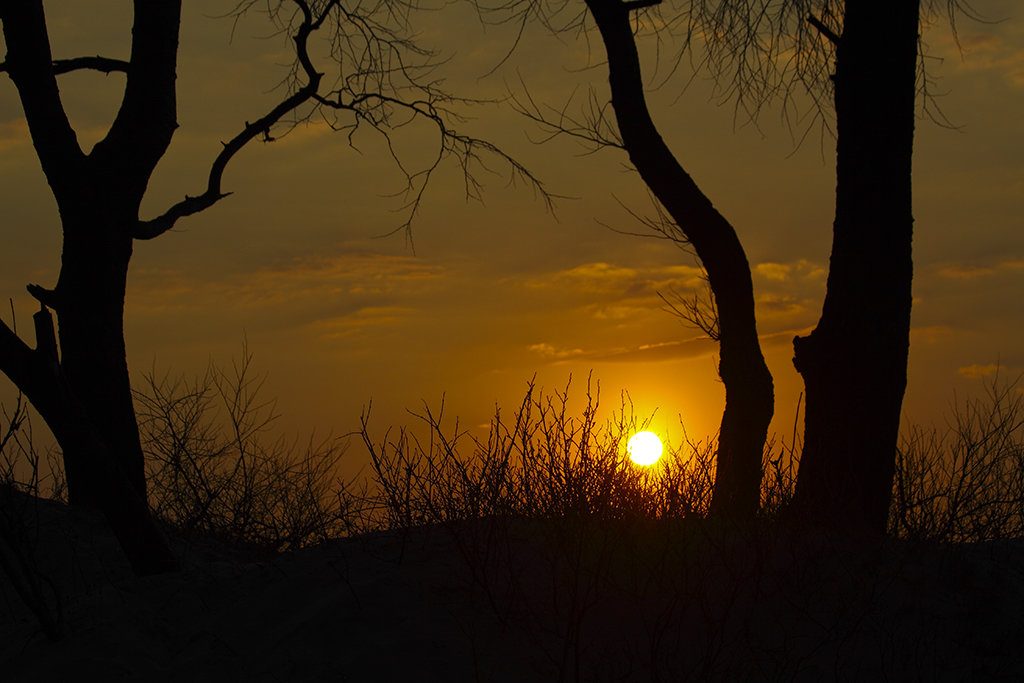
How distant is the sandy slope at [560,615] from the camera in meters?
4.06

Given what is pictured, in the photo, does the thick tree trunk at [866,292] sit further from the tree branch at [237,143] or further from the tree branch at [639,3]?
the tree branch at [237,143]

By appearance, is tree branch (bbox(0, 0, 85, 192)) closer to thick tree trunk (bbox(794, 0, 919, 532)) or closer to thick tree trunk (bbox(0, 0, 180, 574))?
thick tree trunk (bbox(0, 0, 180, 574))

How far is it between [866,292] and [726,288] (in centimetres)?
151

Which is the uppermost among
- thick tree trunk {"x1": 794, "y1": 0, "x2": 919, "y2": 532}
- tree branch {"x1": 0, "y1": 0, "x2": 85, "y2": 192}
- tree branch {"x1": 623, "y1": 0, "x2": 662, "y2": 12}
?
tree branch {"x1": 623, "y1": 0, "x2": 662, "y2": 12}

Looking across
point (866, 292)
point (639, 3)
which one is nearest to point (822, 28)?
point (639, 3)

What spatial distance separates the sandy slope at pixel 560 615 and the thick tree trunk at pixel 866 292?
877 mm

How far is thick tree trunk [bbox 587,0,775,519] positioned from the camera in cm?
734

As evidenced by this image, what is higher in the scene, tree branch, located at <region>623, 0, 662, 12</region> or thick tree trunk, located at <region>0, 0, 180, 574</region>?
tree branch, located at <region>623, 0, 662, 12</region>

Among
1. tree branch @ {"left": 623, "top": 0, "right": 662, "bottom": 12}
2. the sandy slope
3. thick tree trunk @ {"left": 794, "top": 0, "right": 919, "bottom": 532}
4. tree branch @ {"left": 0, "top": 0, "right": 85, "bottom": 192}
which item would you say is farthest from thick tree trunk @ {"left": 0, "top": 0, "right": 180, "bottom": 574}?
thick tree trunk @ {"left": 794, "top": 0, "right": 919, "bottom": 532}

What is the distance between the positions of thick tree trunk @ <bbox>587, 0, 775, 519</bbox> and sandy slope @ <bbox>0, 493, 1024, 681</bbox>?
2255 mm

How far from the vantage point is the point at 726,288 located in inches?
291

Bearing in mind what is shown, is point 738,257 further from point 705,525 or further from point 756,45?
point 705,525

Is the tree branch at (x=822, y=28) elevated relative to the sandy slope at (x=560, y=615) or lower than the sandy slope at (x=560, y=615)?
elevated

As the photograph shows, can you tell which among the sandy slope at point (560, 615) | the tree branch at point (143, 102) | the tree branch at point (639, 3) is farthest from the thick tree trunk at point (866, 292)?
the tree branch at point (143, 102)
